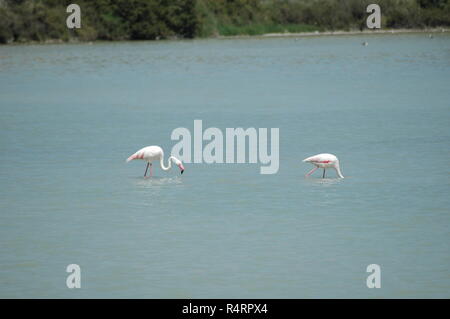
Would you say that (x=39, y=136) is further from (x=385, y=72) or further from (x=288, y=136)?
(x=385, y=72)

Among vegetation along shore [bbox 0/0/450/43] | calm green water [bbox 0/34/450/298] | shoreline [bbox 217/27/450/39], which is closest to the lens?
calm green water [bbox 0/34/450/298]

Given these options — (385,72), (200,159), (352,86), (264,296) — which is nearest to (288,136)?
(200,159)

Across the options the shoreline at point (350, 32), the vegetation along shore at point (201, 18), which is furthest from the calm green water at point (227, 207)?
the shoreline at point (350, 32)

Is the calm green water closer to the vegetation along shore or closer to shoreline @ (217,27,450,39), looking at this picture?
the vegetation along shore

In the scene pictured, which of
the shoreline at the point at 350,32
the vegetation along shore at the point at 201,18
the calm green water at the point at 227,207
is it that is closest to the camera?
the calm green water at the point at 227,207

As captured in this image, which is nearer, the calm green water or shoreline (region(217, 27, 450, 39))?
Result: the calm green water

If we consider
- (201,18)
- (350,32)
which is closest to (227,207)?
(201,18)

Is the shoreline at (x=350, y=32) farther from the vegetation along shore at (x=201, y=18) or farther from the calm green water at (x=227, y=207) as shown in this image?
the calm green water at (x=227, y=207)

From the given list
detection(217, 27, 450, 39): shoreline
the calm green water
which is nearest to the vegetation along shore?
detection(217, 27, 450, 39): shoreline

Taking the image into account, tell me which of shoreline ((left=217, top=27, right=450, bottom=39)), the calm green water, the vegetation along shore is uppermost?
the vegetation along shore

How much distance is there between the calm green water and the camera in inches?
455

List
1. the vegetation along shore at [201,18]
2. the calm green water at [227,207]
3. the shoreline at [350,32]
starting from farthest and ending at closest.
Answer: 1. the shoreline at [350,32]
2. the vegetation along shore at [201,18]
3. the calm green water at [227,207]

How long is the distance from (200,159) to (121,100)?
16540 mm

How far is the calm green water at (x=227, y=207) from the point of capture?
11547mm
